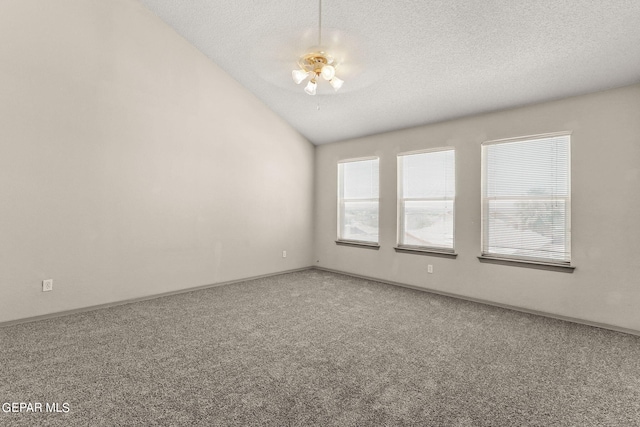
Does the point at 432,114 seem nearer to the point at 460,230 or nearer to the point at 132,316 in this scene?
the point at 460,230

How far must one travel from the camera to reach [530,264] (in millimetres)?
3658

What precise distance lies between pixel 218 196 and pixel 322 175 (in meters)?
2.17

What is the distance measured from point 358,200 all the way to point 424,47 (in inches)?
111

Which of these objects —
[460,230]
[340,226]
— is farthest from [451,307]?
[340,226]

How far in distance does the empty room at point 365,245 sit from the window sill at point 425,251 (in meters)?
0.05

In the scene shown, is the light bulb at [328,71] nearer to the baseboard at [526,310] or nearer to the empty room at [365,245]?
the empty room at [365,245]

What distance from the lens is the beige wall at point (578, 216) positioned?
3117 mm

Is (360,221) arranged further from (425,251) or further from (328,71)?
(328,71)

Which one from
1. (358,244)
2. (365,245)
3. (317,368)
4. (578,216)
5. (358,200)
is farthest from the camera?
(358,200)

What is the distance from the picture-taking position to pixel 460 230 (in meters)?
4.28

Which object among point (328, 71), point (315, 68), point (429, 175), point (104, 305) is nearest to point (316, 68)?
point (315, 68)

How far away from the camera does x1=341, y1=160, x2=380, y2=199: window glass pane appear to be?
17.6 feet

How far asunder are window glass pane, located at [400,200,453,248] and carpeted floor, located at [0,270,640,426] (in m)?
1.16

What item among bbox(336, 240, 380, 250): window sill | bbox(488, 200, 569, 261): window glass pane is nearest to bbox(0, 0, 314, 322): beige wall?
bbox(336, 240, 380, 250): window sill
